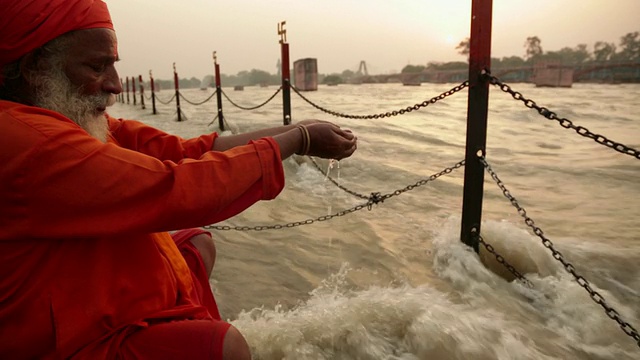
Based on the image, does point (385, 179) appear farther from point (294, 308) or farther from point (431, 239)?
point (294, 308)

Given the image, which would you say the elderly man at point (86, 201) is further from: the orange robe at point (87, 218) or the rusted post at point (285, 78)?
the rusted post at point (285, 78)

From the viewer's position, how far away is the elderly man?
1.03m

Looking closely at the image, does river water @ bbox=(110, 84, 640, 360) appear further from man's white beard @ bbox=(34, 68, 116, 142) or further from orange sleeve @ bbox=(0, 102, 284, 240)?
man's white beard @ bbox=(34, 68, 116, 142)

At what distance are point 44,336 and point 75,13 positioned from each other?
0.95 meters

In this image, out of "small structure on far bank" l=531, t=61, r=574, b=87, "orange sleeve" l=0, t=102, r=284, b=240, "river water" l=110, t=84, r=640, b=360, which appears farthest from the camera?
"small structure on far bank" l=531, t=61, r=574, b=87

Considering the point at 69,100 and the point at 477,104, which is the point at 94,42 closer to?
the point at 69,100

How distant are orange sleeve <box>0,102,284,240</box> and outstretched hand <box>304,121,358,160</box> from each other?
47cm

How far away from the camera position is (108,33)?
4.24ft

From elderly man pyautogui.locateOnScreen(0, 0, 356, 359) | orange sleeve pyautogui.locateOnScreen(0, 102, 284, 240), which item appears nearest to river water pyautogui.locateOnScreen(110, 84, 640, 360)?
elderly man pyautogui.locateOnScreen(0, 0, 356, 359)

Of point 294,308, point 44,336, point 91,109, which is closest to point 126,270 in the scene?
point 44,336

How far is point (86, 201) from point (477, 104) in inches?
101

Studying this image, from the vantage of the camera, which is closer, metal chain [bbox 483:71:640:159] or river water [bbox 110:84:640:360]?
metal chain [bbox 483:71:640:159]

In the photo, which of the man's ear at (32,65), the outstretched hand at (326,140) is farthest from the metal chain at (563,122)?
the man's ear at (32,65)

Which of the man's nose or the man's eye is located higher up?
the man's eye
